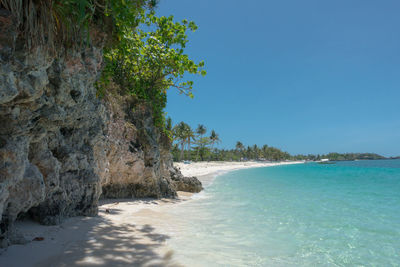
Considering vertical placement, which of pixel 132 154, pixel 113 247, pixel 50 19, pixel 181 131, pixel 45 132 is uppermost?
pixel 181 131

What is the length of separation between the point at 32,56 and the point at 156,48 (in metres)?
7.50

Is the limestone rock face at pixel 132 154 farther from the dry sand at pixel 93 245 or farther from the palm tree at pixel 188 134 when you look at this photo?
the palm tree at pixel 188 134

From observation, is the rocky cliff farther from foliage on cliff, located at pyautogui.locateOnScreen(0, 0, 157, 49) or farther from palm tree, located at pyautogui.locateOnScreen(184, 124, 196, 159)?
palm tree, located at pyautogui.locateOnScreen(184, 124, 196, 159)

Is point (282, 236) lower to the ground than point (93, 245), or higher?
lower

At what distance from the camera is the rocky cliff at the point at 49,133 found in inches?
122

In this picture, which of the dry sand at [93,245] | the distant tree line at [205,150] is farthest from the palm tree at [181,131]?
the dry sand at [93,245]

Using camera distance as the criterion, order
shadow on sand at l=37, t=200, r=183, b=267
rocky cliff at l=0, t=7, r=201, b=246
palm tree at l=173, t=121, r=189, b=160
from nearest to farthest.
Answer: rocky cliff at l=0, t=7, r=201, b=246 < shadow on sand at l=37, t=200, r=183, b=267 < palm tree at l=173, t=121, r=189, b=160

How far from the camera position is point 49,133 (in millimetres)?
4828

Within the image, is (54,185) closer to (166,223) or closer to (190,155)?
(166,223)

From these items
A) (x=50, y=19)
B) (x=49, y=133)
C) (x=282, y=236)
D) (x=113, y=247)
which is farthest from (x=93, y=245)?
(x=282, y=236)

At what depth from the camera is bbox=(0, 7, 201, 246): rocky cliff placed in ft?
10.2

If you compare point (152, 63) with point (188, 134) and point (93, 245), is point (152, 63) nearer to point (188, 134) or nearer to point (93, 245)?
point (93, 245)

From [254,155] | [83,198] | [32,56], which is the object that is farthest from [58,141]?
[254,155]

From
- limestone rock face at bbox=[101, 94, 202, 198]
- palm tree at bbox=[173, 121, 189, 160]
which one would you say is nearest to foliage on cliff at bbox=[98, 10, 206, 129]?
limestone rock face at bbox=[101, 94, 202, 198]
